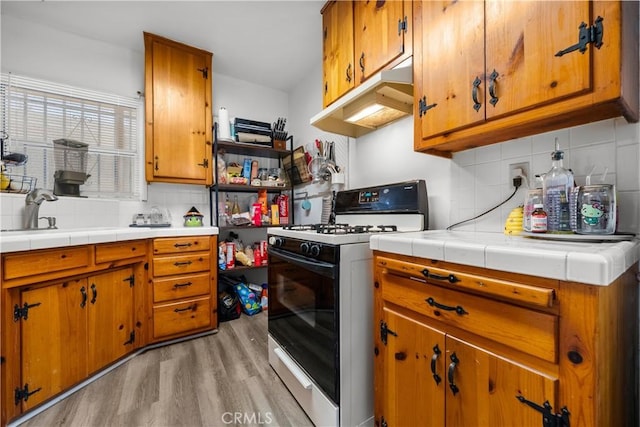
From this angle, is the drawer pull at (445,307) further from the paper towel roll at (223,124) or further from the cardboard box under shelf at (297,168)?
the paper towel roll at (223,124)

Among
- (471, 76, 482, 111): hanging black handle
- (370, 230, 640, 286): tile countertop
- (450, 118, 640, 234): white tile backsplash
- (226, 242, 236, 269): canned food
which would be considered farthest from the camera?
(226, 242, 236, 269): canned food

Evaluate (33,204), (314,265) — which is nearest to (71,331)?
(33,204)

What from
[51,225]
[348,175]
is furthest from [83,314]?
[348,175]

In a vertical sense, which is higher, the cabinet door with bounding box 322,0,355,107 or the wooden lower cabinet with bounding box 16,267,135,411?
the cabinet door with bounding box 322,0,355,107

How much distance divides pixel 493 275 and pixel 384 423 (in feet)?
2.58

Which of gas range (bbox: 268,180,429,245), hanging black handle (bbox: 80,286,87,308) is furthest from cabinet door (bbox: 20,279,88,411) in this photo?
gas range (bbox: 268,180,429,245)

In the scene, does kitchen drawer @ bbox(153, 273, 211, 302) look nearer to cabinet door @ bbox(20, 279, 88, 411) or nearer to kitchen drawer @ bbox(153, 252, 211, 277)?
kitchen drawer @ bbox(153, 252, 211, 277)

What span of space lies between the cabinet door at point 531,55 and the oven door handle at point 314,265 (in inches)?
34.1

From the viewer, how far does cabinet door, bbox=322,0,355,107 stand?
164 centimetres

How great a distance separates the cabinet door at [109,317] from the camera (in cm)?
162

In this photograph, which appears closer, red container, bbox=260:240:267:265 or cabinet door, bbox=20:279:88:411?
cabinet door, bbox=20:279:88:411

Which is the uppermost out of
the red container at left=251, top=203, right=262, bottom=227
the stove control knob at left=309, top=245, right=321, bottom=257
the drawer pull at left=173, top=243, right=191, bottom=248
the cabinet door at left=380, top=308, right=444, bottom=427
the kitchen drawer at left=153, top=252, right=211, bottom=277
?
the red container at left=251, top=203, right=262, bottom=227

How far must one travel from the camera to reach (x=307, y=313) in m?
1.36

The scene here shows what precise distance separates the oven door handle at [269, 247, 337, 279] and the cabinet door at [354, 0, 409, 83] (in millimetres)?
1096
